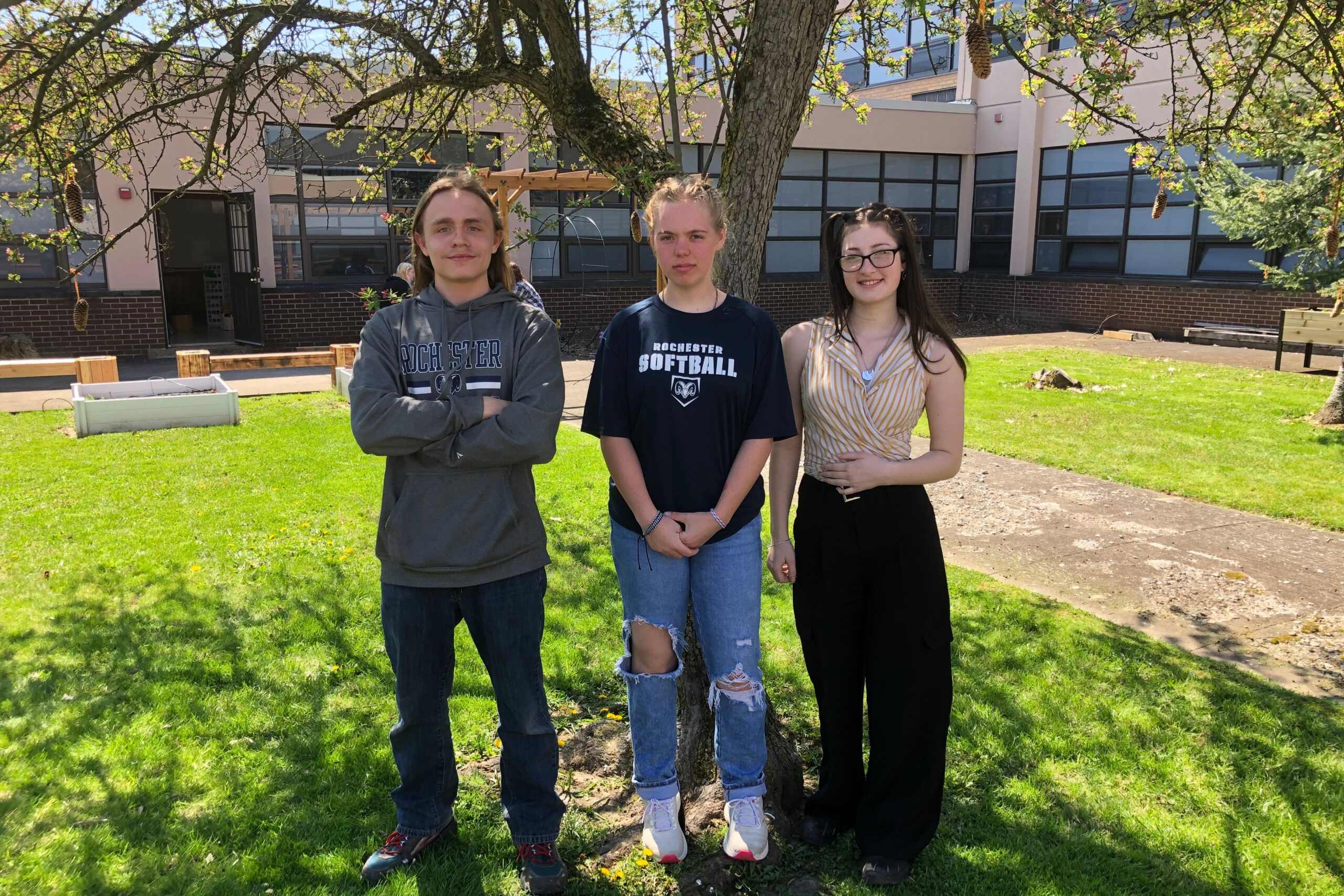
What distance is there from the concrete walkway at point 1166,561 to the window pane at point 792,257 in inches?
515

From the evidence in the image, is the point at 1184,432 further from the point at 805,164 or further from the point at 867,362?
the point at 805,164

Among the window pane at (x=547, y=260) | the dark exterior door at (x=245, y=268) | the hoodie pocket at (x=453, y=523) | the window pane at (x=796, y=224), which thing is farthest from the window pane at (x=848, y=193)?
the hoodie pocket at (x=453, y=523)

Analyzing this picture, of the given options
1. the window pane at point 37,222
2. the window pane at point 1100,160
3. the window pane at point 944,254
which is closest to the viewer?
the window pane at point 37,222

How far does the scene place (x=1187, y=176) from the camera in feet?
22.9

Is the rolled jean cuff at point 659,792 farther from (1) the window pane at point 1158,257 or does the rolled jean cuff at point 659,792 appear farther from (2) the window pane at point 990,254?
(2) the window pane at point 990,254

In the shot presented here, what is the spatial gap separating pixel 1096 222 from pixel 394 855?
20956 millimetres

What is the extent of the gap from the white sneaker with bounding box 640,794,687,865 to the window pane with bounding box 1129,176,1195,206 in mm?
19248

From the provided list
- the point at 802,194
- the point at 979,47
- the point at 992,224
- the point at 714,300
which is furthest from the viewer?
the point at 992,224

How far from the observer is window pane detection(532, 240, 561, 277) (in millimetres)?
18328

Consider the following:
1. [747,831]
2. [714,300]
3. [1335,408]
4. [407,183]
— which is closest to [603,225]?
[407,183]

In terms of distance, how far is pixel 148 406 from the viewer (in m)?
9.94

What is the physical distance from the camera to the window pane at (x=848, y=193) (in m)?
21.1

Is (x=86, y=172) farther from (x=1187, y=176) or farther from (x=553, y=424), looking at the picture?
(x=1187, y=176)

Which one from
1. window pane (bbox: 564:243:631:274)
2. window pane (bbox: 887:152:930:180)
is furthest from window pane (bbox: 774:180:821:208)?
window pane (bbox: 564:243:631:274)
